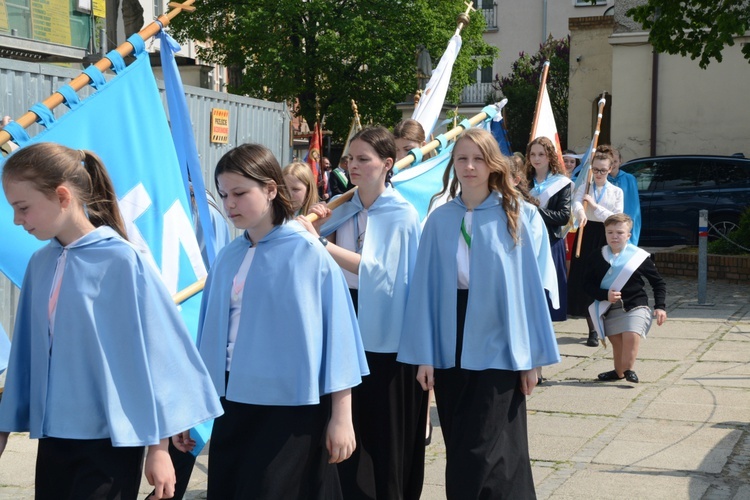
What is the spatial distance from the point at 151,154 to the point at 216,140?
243 inches

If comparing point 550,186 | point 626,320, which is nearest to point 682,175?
point 550,186

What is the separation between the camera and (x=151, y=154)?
5.33m

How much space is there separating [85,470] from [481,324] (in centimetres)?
201

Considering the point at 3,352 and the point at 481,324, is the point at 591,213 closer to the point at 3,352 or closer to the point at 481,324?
the point at 481,324

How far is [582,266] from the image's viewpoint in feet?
35.9

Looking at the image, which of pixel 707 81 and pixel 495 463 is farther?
pixel 707 81

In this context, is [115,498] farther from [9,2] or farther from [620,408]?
[9,2]

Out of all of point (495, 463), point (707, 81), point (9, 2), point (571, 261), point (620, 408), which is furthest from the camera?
point (707, 81)

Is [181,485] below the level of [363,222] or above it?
below

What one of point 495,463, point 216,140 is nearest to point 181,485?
point 495,463

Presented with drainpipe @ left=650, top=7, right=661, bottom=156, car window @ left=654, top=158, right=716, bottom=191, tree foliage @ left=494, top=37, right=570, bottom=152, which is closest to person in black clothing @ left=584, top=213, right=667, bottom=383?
car window @ left=654, top=158, right=716, bottom=191

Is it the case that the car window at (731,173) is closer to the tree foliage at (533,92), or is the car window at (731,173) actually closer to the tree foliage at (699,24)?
the tree foliage at (699,24)

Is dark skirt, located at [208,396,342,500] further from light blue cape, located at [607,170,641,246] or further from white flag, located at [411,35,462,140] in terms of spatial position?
light blue cape, located at [607,170,641,246]

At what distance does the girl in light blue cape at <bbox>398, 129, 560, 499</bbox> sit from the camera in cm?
461
